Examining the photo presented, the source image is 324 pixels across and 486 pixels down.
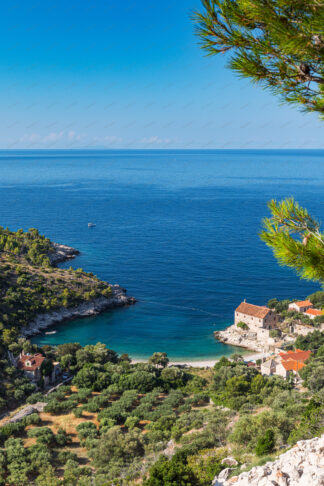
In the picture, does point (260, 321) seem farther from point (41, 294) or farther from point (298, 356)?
point (41, 294)

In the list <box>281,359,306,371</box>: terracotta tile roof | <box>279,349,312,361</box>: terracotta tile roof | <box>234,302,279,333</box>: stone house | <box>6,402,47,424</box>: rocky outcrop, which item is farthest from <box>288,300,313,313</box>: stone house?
<box>6,402,47,424</box>: rocky outcrop

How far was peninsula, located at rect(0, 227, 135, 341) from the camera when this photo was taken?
4391 centimetres

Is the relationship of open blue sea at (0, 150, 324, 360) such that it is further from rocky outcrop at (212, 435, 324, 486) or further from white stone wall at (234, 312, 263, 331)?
rocky outcrop at (212, 435, 324, 486)

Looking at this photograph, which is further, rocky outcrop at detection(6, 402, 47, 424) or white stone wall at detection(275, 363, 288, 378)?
white stone wall at detection(275, 363, 288, 378)

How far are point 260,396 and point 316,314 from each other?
67.6ft

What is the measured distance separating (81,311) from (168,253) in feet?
85.2

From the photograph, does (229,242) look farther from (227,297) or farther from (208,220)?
(227,297)

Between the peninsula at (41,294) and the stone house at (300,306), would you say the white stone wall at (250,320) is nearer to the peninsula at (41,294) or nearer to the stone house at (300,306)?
the stone house at (300,306)

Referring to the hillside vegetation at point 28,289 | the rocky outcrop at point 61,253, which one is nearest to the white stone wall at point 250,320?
the hillside vegetation at point 28,289

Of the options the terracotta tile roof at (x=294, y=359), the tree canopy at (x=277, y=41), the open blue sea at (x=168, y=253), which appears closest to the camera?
the tree canopy at (x=277, y=41)

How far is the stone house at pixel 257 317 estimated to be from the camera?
4191cm

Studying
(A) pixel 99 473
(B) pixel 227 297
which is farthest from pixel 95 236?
(A) pixel 99 473

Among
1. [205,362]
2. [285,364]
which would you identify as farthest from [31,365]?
[285,364]

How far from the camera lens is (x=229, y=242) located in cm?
7706
